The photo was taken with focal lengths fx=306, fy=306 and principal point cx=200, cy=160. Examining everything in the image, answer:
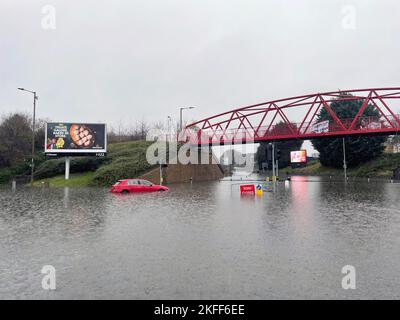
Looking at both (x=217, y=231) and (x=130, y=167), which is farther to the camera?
(x=130, y=167)

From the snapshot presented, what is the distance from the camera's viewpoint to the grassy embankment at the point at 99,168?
3688cm

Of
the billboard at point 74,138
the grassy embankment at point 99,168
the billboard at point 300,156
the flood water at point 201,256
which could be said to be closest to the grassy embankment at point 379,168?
the billboard at point 300,156

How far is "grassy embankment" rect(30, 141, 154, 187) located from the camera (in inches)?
1452

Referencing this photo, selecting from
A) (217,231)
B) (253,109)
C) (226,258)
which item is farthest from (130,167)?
(226,258)

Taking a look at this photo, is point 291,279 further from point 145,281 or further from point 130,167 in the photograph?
point 130,167

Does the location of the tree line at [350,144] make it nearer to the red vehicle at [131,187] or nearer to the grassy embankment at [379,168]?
the grassy embankment at [379,168]

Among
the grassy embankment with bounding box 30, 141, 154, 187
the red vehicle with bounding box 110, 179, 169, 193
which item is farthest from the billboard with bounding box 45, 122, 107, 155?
the red vehicle with bounding box 110, 179, 169, 193

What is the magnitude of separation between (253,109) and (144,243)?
46230mm

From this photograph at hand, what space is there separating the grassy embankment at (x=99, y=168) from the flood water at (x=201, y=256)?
2542cm

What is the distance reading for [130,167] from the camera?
3847 centimetres

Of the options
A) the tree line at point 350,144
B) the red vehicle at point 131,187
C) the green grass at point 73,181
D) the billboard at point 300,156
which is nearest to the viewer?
the red vehicle at point 131,187

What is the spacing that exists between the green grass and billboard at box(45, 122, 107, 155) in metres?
3.33
